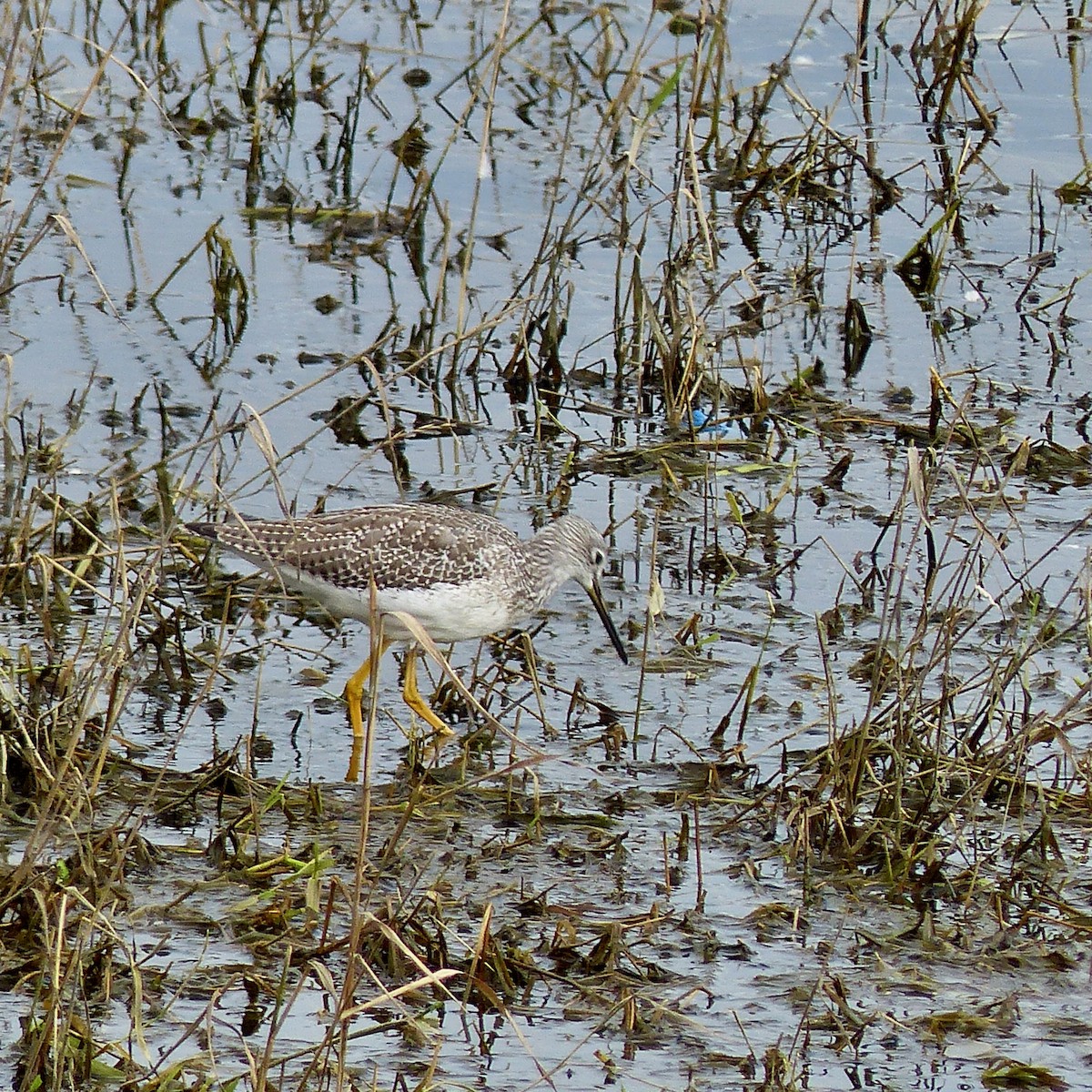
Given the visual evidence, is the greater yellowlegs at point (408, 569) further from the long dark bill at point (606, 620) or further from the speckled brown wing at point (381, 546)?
the long dark bill at point (606, 620)

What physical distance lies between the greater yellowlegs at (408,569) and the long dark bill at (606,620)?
0.84 feet

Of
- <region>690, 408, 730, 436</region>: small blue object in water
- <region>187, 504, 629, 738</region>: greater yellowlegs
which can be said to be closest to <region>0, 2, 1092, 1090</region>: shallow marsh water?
<region>690, 408, 730, 436</region>: small blue object in water

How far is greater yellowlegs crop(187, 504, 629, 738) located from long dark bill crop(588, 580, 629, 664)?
255 millimetres

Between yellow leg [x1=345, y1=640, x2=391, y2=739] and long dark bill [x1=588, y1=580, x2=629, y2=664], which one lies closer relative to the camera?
yellow leg [x1=345, y1=640, x2=391, y2=739]

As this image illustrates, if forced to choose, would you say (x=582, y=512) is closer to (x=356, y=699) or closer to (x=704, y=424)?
(x=704, y=424)

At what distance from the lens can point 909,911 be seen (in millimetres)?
5617

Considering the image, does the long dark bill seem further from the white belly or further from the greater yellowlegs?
the white belly

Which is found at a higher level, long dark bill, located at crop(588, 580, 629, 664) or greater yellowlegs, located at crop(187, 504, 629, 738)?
→ greater yellowlegs, located at crop(187, 504, 629, 738)

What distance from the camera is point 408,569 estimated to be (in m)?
6.89

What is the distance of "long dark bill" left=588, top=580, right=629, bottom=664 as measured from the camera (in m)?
7.25

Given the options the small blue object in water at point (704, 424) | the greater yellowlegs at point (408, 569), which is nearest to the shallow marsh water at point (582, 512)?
the small blue object in water at point (704, 424)

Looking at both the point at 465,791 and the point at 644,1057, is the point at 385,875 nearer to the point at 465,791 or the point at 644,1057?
the point at 465,791

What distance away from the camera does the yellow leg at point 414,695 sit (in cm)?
661

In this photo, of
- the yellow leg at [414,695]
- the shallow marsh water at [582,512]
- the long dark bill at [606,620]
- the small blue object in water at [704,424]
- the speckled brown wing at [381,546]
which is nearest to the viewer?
the shallow marsh water at [582,512]
